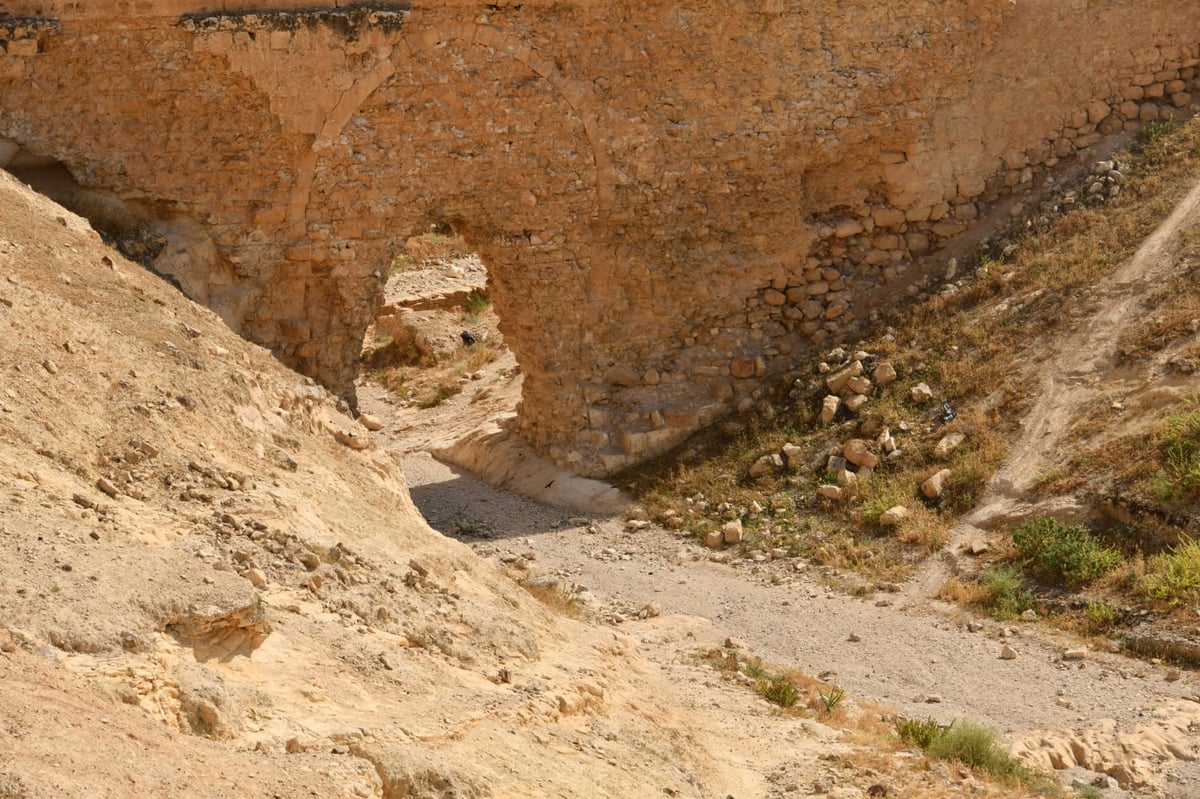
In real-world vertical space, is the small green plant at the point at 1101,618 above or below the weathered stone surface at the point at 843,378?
below

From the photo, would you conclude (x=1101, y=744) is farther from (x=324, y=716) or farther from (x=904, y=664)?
(x=324, y=716)

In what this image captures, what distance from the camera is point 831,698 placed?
1045cm

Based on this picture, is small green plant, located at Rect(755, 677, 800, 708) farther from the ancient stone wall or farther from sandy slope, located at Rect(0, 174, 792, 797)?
the ancient stone wall

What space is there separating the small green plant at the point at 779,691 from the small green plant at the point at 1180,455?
4.10 m

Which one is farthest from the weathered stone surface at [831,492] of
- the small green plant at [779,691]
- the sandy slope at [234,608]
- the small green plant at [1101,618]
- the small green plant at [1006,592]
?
the sandy slope at [234,608]

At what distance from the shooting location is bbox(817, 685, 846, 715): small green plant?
10312mm

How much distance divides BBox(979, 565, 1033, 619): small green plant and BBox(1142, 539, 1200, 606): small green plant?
962mm

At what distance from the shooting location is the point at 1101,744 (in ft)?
33.7

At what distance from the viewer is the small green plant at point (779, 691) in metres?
10.3

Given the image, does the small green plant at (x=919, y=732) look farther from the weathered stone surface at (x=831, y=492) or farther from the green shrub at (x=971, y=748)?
the weathered stone surface at (x=831, y=492)

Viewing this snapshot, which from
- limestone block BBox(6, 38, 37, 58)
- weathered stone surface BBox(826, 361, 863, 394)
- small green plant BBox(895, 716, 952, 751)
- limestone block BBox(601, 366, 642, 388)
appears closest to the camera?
small green plant BBox(895, 716, 952, 751)

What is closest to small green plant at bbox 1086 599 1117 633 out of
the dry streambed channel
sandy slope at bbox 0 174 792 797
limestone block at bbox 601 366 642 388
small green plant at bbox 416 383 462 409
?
the dry streambed channel

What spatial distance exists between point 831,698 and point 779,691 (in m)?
0.36

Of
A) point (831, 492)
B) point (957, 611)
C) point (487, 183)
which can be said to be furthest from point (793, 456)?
point (487, 183)
